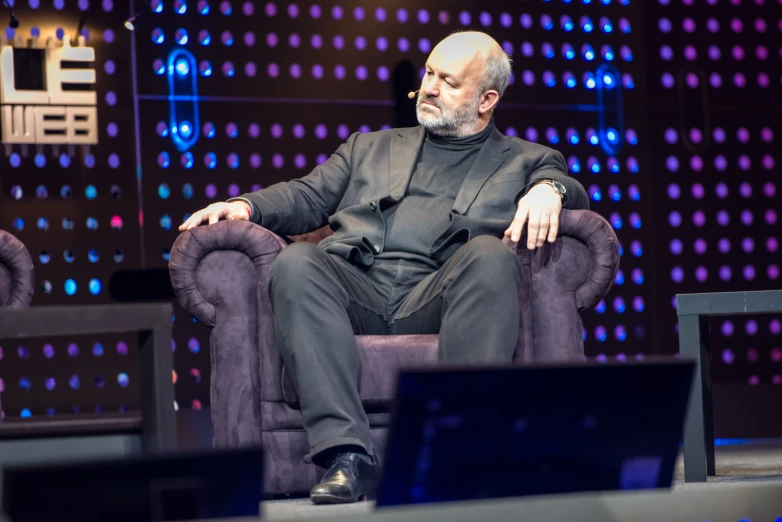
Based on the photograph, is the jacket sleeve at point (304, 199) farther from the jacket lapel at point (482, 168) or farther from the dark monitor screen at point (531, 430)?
the dark monitor screen at point (531, 430)

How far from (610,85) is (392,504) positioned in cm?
393

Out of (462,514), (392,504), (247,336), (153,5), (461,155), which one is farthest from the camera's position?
(153,5)

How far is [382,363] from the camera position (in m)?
2.43

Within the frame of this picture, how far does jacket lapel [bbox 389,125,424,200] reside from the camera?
289 centimetres

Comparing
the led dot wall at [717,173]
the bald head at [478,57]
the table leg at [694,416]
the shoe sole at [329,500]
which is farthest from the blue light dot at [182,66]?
the shoe sole at [329,500]

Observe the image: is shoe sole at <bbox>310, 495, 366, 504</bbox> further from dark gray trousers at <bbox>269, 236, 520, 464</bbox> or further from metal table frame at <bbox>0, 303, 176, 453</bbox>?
metal table frame at <bbox>0, 303, 176, 453</bbox>

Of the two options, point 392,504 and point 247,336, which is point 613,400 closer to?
point 392,504

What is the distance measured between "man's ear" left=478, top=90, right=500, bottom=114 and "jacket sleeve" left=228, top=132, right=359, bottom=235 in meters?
0.38

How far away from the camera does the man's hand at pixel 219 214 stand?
8.37ft

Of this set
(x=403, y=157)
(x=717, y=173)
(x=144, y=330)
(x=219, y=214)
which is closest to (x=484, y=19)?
(x=717, y=173)

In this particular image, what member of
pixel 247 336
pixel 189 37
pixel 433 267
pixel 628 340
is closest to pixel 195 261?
pixel 247 336

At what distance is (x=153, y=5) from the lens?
169 inches

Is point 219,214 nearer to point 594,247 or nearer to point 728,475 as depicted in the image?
point 594,247

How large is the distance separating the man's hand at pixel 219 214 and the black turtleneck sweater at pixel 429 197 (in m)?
0.37
